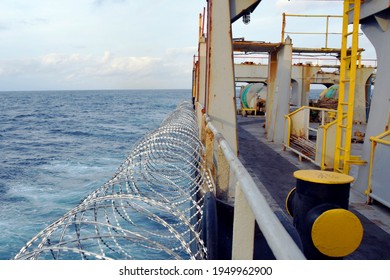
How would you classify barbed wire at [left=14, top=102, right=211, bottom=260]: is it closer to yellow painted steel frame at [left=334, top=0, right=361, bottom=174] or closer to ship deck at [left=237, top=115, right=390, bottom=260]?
ship deck at [left=237, top=115, right=390, bottom=260]

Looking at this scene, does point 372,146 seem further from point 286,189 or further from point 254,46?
point 254,46

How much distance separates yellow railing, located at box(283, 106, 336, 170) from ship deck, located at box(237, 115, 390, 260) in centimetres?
28

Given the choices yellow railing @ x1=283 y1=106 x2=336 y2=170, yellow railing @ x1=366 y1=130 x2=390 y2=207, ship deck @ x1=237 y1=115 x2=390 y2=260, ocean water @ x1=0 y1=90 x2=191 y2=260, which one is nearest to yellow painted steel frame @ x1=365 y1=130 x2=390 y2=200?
yellow railing @ x1=366 y1=130 x2=390 y2=207

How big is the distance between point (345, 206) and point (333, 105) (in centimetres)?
1898

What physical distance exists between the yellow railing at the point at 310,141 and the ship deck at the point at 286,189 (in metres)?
0.28

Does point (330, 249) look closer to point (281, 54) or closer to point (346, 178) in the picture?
point (346, 178)

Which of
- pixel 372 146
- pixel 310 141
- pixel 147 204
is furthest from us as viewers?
pixel 310 141

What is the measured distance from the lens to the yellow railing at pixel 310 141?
8.89 m

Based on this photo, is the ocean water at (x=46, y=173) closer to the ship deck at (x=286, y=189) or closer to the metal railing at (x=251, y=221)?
the ship deck at (x=286, y=189)

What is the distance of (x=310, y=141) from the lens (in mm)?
10844

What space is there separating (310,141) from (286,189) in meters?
3.86

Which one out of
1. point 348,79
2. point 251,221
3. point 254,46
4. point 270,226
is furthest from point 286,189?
point 254,46

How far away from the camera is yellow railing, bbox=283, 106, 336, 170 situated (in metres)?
8.89
